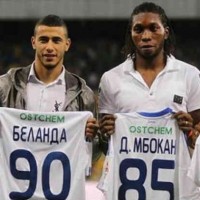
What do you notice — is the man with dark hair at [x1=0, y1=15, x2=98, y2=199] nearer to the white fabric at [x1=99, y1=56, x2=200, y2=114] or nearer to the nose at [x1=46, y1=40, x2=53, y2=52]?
the nose at [x1=46, y1=40, x2=53, y2=52]

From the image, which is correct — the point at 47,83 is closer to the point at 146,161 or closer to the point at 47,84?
the point at 47,84

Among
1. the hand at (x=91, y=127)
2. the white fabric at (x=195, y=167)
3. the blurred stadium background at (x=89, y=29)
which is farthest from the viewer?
the blurred stadium background at (x=89, y=29)

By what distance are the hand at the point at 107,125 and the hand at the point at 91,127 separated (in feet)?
0.10

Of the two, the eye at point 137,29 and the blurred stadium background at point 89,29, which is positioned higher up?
the eye at point 137,29

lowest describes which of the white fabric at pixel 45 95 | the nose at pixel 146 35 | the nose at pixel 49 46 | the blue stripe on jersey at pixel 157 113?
the blue stripe on jersey at pixel 157 113

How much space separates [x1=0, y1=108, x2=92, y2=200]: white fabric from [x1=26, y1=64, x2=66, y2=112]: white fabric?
0.08 m

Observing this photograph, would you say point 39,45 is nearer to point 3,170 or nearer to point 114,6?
point 3,170

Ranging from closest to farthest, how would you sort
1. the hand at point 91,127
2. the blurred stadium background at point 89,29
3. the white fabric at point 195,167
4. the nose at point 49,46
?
1. the white fabric at point 195,167
2. the hand at point 91,127
3. the nose at point 49,46
4. the blurred stadium background at point 89,29

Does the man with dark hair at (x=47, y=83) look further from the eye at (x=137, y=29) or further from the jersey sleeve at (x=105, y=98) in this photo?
the eye at (x=137, y=29)

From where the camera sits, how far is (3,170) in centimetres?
412

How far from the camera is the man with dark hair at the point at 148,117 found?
13.3 feet

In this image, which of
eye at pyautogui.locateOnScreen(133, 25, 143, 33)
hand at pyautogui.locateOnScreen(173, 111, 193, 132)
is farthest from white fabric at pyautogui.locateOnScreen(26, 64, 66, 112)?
hand at pyautogui.locateOnScreen(173, 111, 193, 132)

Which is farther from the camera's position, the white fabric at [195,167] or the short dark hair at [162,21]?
the short dark hair at [162,21]

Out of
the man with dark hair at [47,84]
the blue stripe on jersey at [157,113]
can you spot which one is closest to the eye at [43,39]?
the man with dark hair at [47,84]
